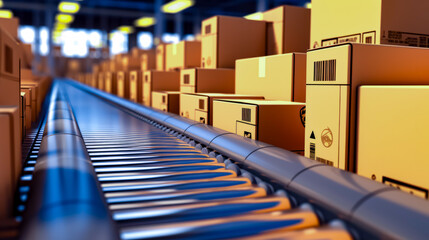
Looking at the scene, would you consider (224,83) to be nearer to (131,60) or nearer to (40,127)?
(40,127)

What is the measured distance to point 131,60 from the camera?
696 centimetres

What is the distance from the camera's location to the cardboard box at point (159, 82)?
4293mm

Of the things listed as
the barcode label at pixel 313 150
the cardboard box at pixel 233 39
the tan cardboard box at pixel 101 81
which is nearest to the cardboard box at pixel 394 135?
the barcode label at pixel 313 150

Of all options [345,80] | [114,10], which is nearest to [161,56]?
[345,80]

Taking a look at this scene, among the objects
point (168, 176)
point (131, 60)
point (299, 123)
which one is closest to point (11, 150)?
point (168, 176)

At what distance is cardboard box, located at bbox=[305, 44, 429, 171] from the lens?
134 cm

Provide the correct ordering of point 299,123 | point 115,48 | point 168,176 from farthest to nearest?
point 115,48 → point 299,123 → point 168,176

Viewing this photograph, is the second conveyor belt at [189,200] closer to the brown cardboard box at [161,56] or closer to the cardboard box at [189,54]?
the cardboard box at [189,54]

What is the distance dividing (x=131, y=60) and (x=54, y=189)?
6.40 m

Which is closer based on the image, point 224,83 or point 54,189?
point 54,189

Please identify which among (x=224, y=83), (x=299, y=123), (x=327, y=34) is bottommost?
(x=299, y=123)

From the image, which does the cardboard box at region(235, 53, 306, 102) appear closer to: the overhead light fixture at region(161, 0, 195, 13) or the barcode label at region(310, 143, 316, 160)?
the barcode label at region(310, 143, 316, 160)

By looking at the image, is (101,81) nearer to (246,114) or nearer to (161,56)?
(161,56)

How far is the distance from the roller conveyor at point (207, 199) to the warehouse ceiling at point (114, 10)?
12.0 m
